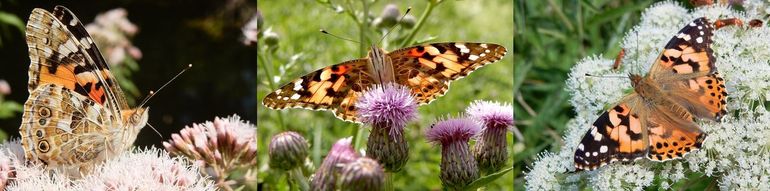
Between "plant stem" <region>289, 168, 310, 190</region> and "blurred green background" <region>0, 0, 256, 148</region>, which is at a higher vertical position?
"blurred green background" <region>0, 0, 256, 148</region>

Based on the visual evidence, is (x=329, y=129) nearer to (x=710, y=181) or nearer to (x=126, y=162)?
(x=126, y=162)

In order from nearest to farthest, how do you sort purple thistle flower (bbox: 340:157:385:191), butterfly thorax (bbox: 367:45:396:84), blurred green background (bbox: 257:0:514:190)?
purple thistle flower (bbox: 340:157:385:191), butterfly thorax (bbox: 367:45:396:84), blurred green background (bbox: 257:0:514:190)

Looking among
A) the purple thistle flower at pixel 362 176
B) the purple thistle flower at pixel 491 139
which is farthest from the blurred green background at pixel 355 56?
the purple thistle flower at pixel 362 176

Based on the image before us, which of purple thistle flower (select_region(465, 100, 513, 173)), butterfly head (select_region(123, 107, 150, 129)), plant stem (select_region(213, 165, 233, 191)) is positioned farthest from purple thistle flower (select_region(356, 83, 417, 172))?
butterfly head (select_region(123, 107, 150, 129))

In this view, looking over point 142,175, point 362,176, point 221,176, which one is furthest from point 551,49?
point 142,175

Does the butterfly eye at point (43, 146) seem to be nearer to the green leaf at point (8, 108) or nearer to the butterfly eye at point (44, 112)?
the butterfly eye at point (44, 112)

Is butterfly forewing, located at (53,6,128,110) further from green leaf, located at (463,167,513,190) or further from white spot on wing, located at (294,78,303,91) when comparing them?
green leaf, located at (463,167,513,190)
